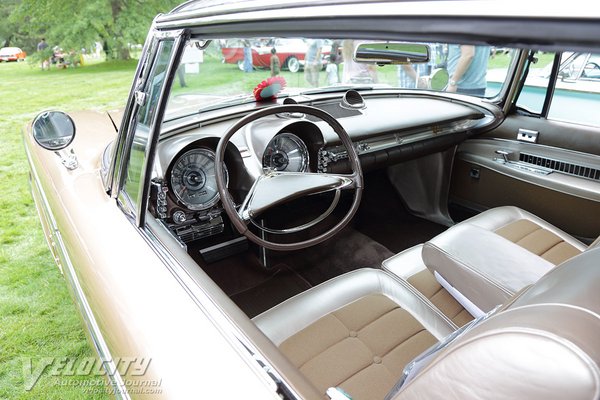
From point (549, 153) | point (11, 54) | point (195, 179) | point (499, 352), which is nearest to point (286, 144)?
point (195, 179)

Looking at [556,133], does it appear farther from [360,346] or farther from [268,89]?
[360,346]

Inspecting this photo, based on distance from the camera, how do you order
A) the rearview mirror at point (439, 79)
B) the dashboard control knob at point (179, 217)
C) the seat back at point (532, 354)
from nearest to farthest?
the seat back at point (532, 354)
the dashboard control knob at point (179, 217)
the rearview mirror at point (439, 79)

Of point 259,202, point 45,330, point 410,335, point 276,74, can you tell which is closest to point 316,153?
point 276,74

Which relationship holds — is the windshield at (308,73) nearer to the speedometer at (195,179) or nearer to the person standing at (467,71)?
the person standing at (467,71)

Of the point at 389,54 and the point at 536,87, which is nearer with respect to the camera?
the point at 389,54

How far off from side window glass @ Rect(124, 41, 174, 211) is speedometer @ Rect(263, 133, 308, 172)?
1.01 meters

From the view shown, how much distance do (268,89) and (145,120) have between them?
1557mm

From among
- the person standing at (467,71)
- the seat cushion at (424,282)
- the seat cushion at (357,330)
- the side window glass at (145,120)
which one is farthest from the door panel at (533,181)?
the side window glass at (145,120)

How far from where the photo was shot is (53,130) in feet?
6.05

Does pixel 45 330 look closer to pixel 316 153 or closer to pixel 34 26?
pixel 316 153

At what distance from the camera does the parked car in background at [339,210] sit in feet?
1.99

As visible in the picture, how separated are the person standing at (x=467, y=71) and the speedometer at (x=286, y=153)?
4.25 ft

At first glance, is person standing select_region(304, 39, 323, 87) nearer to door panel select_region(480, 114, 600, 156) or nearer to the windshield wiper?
the windshield wiper

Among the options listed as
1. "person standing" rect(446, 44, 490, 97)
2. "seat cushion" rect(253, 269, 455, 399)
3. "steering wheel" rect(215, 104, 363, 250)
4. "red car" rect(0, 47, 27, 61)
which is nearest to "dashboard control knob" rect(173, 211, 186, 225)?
"steering wheel" rect(215, 104, 363, 250)
